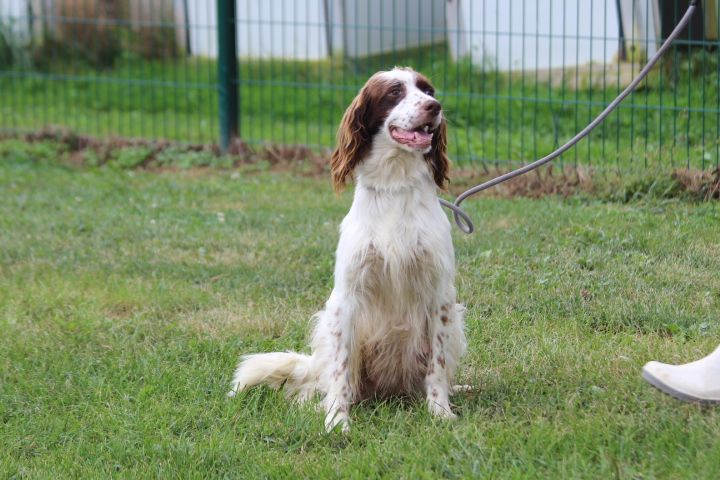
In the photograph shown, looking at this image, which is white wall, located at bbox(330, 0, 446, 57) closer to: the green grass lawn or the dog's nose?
the green grass lawn

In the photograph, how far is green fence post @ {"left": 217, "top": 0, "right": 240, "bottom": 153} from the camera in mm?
8898

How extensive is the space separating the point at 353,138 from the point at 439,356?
85 centimetres

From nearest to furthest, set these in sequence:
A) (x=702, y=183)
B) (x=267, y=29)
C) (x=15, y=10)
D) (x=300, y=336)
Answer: (x=300, y=336), (x=702, y=183), (x=267, y=29), (x=15, y=10)

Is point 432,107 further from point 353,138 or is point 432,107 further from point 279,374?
point 279,374

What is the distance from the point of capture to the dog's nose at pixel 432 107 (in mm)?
3775

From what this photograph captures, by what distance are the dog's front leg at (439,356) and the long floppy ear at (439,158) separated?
0.48 meters

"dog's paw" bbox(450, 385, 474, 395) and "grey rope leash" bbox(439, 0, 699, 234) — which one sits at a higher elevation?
"grey rope leash" bbox(439, 0, 699, 234)

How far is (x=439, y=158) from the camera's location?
13.2 feet

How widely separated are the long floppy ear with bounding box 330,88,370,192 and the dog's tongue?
13 centimetres

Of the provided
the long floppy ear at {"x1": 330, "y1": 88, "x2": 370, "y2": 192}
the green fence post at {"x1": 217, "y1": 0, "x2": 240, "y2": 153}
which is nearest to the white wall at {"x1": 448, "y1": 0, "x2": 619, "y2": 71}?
the green fence post at {"x1": 217, "y1": 0, "x2": 240, "y2": 153}

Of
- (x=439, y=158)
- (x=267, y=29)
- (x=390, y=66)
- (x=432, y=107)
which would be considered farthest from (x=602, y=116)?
(x=267, y=29)

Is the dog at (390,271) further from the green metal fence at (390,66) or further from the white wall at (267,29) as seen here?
the white wall at (267,29)

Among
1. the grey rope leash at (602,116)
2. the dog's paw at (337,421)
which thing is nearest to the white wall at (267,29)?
the grey rope leash at (602,116)

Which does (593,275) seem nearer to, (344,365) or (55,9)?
(344,365)
